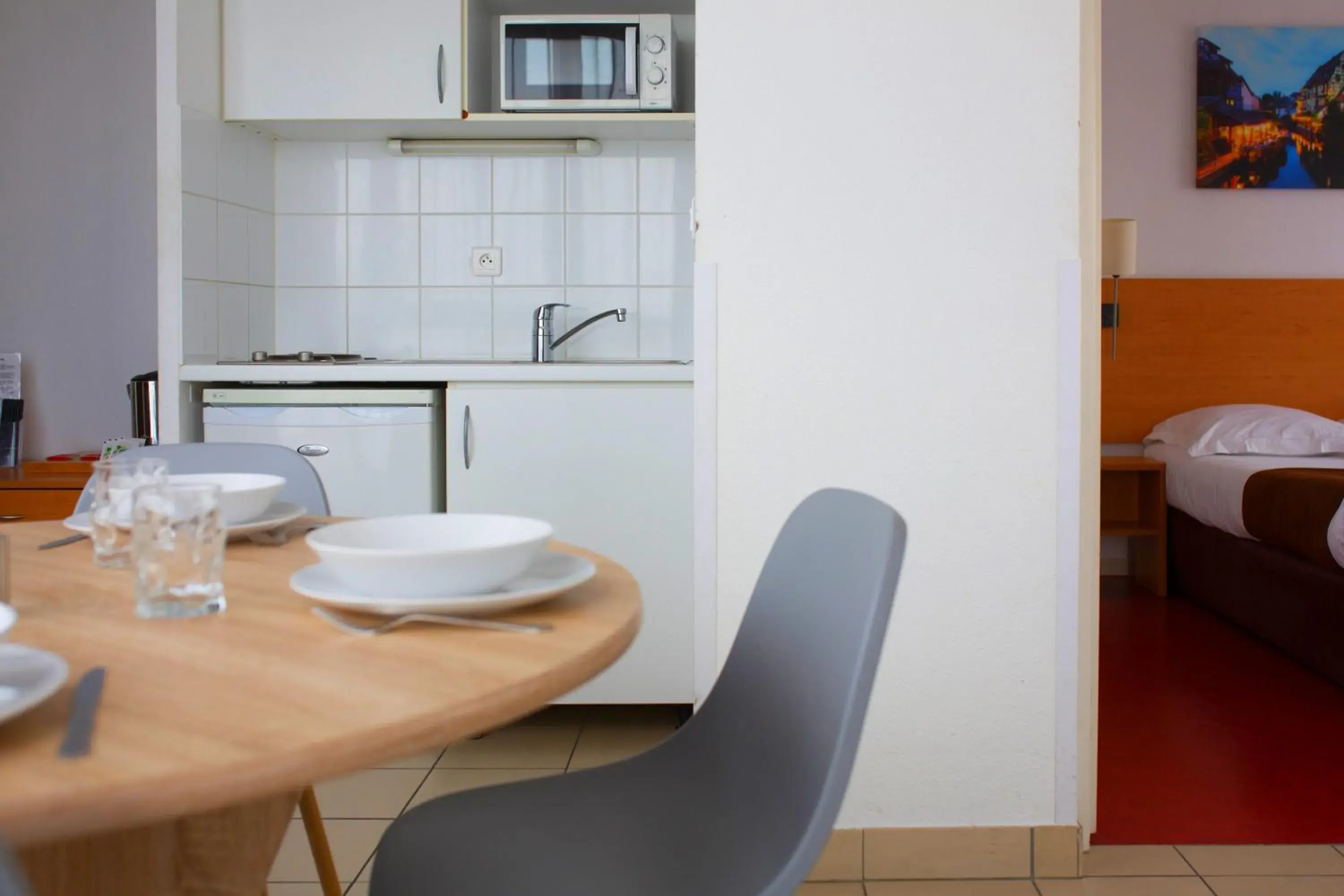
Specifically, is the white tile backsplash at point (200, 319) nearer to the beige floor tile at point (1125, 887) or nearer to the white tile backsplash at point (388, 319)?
the white tile backsplash at point (388, 319)

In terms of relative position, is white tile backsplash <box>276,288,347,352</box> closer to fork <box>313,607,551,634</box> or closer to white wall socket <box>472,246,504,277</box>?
white wall socket <box>472,246,504,277</box>

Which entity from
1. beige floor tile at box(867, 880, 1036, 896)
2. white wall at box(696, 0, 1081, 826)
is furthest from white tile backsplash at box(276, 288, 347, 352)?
beige floor tile at box(867, 880, 1036, 896)

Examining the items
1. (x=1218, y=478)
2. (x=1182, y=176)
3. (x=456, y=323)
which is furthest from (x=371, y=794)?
(x=1182, y=176)

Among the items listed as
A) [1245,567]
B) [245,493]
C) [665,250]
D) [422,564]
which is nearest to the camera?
[422,564]

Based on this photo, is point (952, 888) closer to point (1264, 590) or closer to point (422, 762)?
point (422, 762)

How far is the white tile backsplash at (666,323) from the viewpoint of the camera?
3398 mm

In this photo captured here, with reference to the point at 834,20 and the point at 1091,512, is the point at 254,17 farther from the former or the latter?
the point at 1091,512

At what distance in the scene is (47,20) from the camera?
11.6ft

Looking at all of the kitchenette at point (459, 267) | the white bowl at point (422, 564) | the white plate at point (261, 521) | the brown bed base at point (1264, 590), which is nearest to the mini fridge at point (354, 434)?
the kitchenette at point (459, 267)

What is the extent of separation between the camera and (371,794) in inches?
99.0

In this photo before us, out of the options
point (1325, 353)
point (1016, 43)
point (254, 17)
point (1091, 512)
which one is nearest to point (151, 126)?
point (254, 17)

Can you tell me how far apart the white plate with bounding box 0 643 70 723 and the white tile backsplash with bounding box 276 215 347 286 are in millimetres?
2754

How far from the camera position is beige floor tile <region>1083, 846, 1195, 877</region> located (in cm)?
215

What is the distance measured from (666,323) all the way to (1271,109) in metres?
3.11
